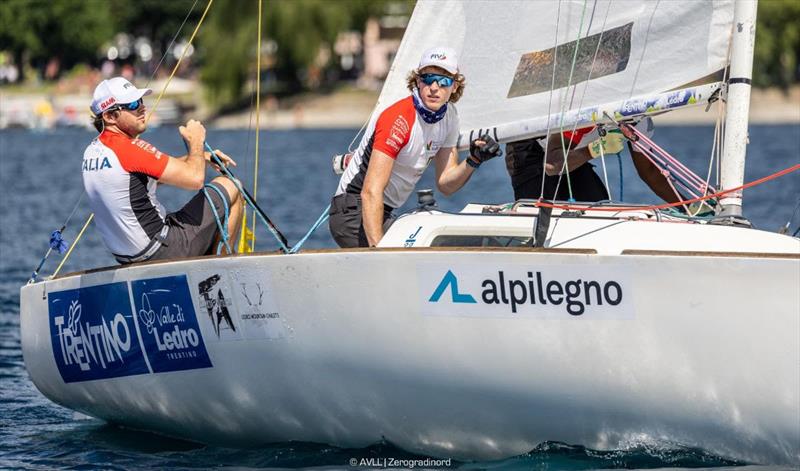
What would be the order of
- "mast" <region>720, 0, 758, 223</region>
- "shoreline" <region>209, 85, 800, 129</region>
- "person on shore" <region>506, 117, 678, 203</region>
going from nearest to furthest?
1. "mast" <region>720, 0, 758, 223</region>
2. "person on shore" <region>506, 117, 678, 203</region>
3. "shoreline" <region>209, 85, 800, 129</region>

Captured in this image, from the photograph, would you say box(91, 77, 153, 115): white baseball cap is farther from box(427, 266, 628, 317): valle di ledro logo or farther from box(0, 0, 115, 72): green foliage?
box(0, 0, 115, 72): green foliage

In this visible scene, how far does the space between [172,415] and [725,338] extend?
2774 millimetres

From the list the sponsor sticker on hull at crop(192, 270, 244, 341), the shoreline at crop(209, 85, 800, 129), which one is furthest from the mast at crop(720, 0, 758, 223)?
the shoreline at crop(209, 85, 800, 129)

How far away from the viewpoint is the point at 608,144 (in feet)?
24.5

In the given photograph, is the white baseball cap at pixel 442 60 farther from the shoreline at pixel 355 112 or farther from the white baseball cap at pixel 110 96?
the shoreline at pixel 355 112

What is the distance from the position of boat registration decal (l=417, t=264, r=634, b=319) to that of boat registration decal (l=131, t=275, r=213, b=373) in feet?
4.04

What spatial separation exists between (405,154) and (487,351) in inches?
49.9

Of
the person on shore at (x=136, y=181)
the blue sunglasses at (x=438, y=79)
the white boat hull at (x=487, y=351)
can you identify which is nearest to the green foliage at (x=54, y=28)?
the person on shore at (x=136, y=181)

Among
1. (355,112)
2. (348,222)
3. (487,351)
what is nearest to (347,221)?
(348,222)

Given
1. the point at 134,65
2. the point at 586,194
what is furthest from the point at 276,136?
the point at 586,194

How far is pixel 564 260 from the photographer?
18.7ft

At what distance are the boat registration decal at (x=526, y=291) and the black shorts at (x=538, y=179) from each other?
203 cm

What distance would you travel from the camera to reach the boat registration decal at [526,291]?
5688 mm

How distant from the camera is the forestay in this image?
6867 mm
